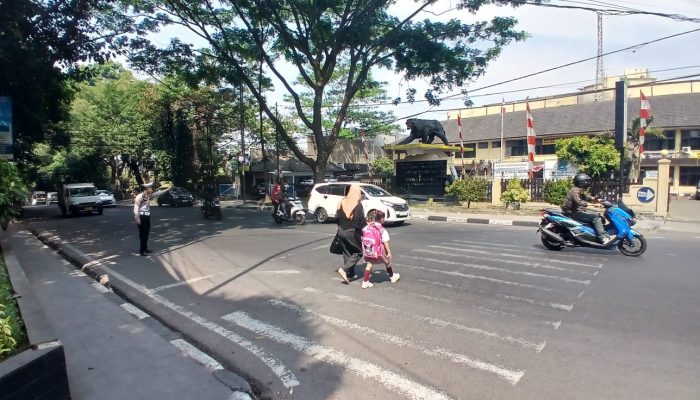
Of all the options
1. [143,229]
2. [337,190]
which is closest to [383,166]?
[337,190]

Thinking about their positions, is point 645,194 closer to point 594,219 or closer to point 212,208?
point 594,219

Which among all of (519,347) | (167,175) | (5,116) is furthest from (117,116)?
(519,347)

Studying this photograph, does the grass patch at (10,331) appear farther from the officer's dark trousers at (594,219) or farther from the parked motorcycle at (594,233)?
the officer's dark trousers at (594,219)

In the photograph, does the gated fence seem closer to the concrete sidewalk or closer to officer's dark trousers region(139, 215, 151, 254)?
officer's dark trousers region(139, 215, 151, 254)

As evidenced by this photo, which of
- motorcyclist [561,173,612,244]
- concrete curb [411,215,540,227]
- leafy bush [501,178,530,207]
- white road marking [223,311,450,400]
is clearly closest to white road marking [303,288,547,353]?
white road marking [223,311,450,400]

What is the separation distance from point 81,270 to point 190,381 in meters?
6.58

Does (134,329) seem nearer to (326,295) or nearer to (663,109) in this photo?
(326,295)

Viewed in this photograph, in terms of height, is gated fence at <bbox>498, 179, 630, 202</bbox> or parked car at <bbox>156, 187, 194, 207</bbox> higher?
gated fence at <bbox>498, 179, 630, 202</bbox>

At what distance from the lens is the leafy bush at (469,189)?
20.8m

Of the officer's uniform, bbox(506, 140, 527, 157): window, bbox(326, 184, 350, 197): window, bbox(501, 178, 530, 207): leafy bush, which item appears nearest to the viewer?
the officer's uniform

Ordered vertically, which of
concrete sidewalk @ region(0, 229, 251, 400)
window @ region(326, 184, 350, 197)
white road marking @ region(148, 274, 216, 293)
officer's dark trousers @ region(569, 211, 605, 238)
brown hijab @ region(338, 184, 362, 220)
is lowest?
white road marking @ region(148, 274, 216, 293)

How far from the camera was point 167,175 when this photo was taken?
40344 mm

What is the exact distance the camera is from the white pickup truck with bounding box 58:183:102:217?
2320cm

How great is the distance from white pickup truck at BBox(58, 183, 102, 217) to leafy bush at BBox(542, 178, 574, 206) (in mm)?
22520
